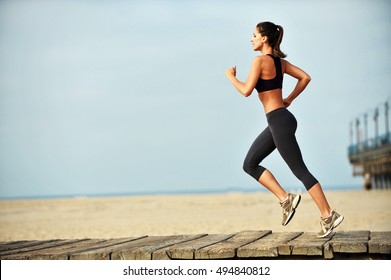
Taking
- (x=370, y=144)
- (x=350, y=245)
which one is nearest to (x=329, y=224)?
(x=350, y=245)

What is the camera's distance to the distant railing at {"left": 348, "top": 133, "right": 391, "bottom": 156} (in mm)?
40719

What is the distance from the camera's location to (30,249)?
512 cm

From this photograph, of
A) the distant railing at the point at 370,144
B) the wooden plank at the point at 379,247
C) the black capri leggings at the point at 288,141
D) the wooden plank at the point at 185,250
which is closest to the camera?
→ the wooden plank at the point at 379,247

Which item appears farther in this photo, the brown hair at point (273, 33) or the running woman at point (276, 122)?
the brown hair at point (273, 33)

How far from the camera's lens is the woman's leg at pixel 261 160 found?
5145mm

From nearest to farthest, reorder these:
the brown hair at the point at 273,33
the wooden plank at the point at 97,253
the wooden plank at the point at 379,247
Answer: the wooden plank at the point at 379,247 < the wooden plank at the point at 97,253 < the brown hair at the point at 273,33

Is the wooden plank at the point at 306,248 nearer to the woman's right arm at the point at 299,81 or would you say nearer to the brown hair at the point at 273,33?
the woman's right arm at the point at 299,81

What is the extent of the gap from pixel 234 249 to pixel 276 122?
1.13m

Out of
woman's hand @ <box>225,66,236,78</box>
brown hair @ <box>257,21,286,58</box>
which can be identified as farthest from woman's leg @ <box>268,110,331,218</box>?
brown hair @ <box>257,21,286,58</box>

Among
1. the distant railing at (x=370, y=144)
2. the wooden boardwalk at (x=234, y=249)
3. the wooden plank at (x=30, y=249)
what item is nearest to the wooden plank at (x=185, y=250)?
the wooden boardwalk at (x=234, y=249)

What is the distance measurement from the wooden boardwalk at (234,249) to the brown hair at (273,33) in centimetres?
158

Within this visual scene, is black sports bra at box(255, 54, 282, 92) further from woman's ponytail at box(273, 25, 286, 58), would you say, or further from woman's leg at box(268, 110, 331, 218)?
woman's leg at box(268, 110, 331, 218)
